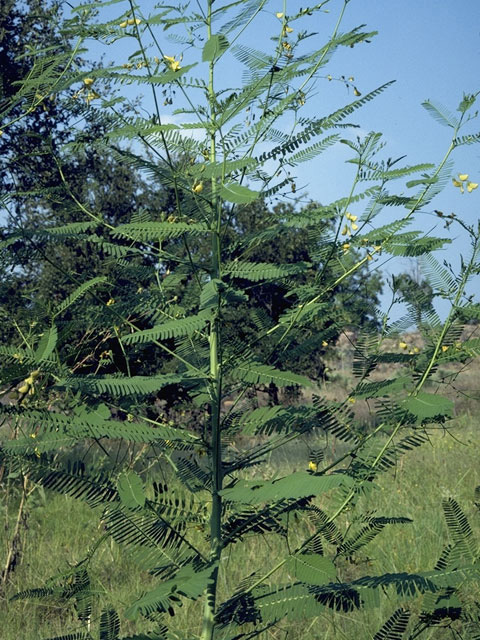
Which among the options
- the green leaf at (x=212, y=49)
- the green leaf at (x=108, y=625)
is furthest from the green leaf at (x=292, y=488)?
the green leaf at (x=212, y=49)

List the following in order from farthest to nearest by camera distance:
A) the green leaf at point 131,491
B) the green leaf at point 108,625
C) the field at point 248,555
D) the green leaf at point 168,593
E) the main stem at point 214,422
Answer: the field at point 248,555 < the green leaf at point 108,625 < the main stem at point 214,422 < the green leaf at point 131,491 < the green leaf at point 168,593

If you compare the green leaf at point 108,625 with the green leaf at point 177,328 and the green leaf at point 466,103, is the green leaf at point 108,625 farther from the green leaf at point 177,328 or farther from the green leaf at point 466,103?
the green leaf at point 466,103

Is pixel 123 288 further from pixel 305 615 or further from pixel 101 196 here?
pixel 101 196

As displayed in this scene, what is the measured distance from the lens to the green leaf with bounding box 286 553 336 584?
1.53 m

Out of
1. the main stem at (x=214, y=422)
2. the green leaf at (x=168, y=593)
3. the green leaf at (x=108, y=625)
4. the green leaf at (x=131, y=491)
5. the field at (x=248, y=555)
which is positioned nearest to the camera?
the green leaf at (x=168, y=593)

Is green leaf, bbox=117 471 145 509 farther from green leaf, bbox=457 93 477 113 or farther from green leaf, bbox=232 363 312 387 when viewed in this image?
green leaf, bbox=457 93 477 113

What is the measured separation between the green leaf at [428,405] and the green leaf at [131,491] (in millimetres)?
622

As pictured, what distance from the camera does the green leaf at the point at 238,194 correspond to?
1.33 m

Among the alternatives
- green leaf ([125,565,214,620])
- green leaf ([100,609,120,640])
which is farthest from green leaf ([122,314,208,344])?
green leaf ([100,609,120,640])

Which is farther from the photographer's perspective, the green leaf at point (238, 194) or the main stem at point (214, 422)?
the main stem at point (214, 422)

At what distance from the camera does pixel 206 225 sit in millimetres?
1627

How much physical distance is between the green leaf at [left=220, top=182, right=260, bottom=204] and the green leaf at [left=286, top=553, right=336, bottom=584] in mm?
811

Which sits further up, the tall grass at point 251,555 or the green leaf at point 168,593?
the green leaf at point 168,593

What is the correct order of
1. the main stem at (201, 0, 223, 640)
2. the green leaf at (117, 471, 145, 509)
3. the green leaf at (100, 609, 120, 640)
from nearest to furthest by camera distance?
the green leaf at (117, 471, 145, 509) → the main stem at (201, 0, 223, 640) → the green leaf at (100, 609, 120, 640)
